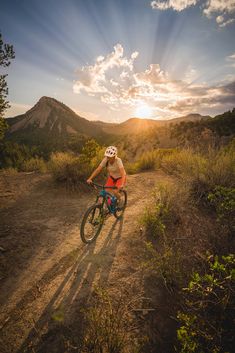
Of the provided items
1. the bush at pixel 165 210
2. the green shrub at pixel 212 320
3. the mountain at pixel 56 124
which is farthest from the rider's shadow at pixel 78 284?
the mountain at pixel 56 124

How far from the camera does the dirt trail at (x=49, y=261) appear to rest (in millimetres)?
2479

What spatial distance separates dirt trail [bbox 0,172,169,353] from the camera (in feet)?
8.13

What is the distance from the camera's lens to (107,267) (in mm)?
3412

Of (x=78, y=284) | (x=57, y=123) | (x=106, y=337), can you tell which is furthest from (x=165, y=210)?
(x=57, y=123)

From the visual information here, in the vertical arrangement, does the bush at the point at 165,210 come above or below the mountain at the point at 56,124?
below

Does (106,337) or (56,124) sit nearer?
(106,337)

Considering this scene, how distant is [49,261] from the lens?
11.8ft

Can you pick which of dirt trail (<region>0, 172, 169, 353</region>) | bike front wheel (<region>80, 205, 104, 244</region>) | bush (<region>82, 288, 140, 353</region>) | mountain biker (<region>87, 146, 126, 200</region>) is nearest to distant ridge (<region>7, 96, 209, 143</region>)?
dirt trail (<region>0, 172, 169, 353</region>)

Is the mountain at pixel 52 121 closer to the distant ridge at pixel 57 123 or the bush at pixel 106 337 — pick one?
the distant ridge at pixel 57 123

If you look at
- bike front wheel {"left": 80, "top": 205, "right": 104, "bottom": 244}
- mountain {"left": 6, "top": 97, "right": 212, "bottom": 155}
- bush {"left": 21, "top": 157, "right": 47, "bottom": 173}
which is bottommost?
bike front wheel {"left": 80, "top": 205, "right": 104, "bottom": 244}

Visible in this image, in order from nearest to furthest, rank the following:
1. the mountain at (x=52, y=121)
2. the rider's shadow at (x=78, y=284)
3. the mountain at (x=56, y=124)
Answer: the rider's shadow at (x=78, y=284)
the mountain at (x=56, y=124)
the mountain at (x=52, y=121)

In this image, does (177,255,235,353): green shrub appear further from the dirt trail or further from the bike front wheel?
the bike front wheel

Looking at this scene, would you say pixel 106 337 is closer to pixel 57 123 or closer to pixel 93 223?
pixel 93 223

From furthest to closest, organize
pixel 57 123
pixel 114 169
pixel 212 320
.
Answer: pixel 57 123 → pixel 114 169 → pixel 212 320
